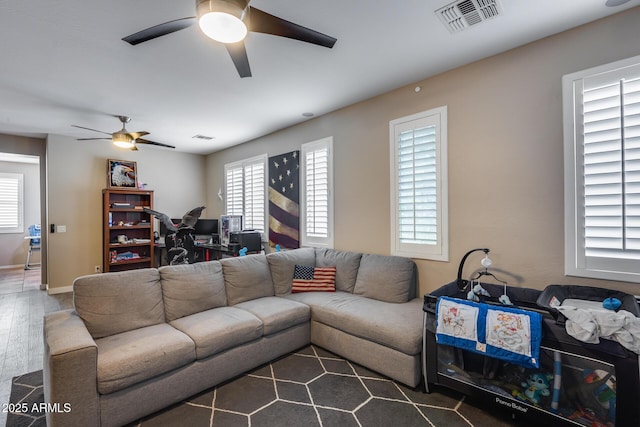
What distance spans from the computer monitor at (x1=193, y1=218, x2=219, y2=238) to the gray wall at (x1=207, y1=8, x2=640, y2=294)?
147 inches

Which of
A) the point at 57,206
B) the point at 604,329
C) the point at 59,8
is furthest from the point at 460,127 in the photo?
the point at 57,206

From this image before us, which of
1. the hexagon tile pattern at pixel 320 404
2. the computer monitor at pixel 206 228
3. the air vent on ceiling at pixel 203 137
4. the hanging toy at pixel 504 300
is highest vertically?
the air vent on ceiling at pixel 203 137

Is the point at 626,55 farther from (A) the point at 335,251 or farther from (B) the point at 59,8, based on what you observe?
(B) the point at 59,8

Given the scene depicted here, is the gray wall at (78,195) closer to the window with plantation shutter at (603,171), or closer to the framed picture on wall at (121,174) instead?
the framed picture on wall at (121,174)

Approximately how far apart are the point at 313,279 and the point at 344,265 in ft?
1.32

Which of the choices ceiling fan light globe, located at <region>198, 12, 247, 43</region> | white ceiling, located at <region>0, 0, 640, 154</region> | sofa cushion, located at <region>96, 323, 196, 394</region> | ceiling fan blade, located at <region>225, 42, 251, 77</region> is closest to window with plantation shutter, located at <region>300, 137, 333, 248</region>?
white ceiling, located at <region>0, 0, 640, 154</region>

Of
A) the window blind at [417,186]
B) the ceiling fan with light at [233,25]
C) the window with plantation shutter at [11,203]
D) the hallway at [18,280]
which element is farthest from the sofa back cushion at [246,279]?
the window with plantation shutter at [11,203]

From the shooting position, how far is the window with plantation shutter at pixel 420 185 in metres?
3.05

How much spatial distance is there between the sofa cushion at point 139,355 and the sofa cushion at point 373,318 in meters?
1.24

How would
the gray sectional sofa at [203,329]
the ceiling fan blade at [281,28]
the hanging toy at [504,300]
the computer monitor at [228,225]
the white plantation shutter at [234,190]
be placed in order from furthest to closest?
the white plantation shutter at [234,190], the computer monitor at [228,225], the hanging toy at [504,300], the gray sectional sofa at [203,329], the ceiling fan blade at [281,28]

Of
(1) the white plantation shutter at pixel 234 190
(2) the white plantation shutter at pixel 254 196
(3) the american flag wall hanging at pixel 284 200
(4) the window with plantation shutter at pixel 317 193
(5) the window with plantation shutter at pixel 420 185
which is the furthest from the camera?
(1) the white plantation shutter at pixel 234 190

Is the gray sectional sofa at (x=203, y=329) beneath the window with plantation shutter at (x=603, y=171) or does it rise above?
beneath

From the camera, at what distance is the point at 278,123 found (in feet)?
15.1

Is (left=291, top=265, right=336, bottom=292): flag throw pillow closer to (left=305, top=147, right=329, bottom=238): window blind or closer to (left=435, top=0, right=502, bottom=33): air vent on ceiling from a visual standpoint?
(left=305, top=147, right=329, bottom=238): window blind
